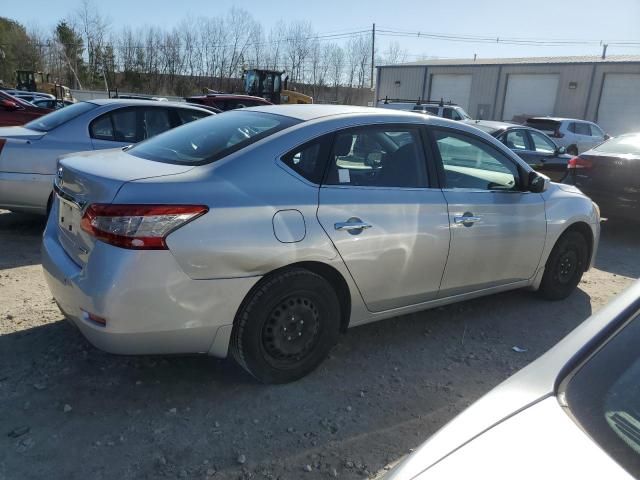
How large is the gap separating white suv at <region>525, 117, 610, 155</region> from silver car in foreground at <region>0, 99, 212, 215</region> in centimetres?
1375

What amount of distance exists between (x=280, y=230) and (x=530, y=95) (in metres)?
35.1

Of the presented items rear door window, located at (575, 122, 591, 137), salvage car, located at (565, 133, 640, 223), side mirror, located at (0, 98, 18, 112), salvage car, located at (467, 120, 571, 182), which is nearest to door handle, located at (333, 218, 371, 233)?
salvage car, located at (565, 133, 640, 223)

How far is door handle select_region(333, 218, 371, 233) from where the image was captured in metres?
3.13

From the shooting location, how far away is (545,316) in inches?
182

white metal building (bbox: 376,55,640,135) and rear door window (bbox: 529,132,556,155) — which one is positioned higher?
white metal building (bbox: 376,55,640,135)

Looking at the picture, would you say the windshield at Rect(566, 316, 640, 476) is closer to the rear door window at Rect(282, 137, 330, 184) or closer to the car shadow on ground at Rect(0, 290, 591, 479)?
the car shadow on ground at Rect(0, 290, 591, 479)

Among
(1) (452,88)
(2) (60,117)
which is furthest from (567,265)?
(1) (452,88)

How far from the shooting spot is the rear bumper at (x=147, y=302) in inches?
102

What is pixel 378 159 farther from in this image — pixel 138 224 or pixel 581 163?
pixel 581 163

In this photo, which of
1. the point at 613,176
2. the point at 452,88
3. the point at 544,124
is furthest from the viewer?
the point at 452,88

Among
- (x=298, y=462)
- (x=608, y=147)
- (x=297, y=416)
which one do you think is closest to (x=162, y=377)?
(x=297, y=416)

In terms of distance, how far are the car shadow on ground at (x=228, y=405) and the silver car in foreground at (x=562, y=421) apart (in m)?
1.28

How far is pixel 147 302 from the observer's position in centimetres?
264

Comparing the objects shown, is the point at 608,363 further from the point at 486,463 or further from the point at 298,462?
the point at 298,462
